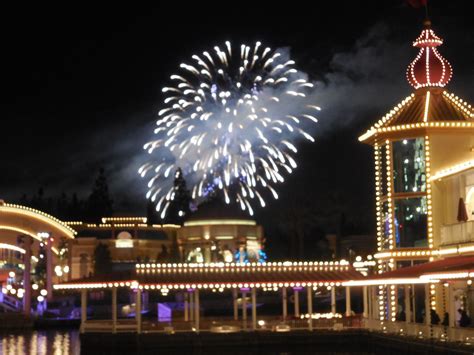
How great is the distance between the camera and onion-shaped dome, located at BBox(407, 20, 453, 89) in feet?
170

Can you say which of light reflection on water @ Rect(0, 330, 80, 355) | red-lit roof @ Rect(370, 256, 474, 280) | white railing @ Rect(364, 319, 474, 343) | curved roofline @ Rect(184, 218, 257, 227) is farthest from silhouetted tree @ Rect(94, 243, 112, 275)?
red-lit roof @ Rect(370, 256, 474, 280)

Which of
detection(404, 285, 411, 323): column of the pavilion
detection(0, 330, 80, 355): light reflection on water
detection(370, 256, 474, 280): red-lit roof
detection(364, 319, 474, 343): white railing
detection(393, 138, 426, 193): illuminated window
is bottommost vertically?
detection(0, 330, 80, 355): light reflection on water

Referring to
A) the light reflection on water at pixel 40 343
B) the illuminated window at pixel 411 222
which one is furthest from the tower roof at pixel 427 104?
the light reflection on water at pixel 40 343

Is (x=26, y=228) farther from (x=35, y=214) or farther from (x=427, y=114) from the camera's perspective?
(x=427, y=114)

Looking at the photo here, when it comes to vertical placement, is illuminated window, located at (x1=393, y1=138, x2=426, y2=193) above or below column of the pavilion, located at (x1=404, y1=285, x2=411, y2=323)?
above

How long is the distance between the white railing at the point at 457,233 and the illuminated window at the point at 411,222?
8.11ft

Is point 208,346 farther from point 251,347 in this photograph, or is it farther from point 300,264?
point 300,264

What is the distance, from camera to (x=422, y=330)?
42.3m

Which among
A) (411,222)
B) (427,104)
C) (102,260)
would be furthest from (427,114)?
(102,260)

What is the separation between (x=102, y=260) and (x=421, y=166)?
55.0 metres

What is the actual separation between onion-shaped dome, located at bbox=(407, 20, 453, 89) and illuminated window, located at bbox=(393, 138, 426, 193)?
11.3 feet

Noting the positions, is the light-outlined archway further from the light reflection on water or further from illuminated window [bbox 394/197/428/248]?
illuminated window [bbox 394/197/428/248]

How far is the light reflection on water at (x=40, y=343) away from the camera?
48572 mm

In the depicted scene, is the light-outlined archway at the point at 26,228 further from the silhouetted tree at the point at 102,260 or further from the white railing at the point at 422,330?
the white railing at the point at 422,330
